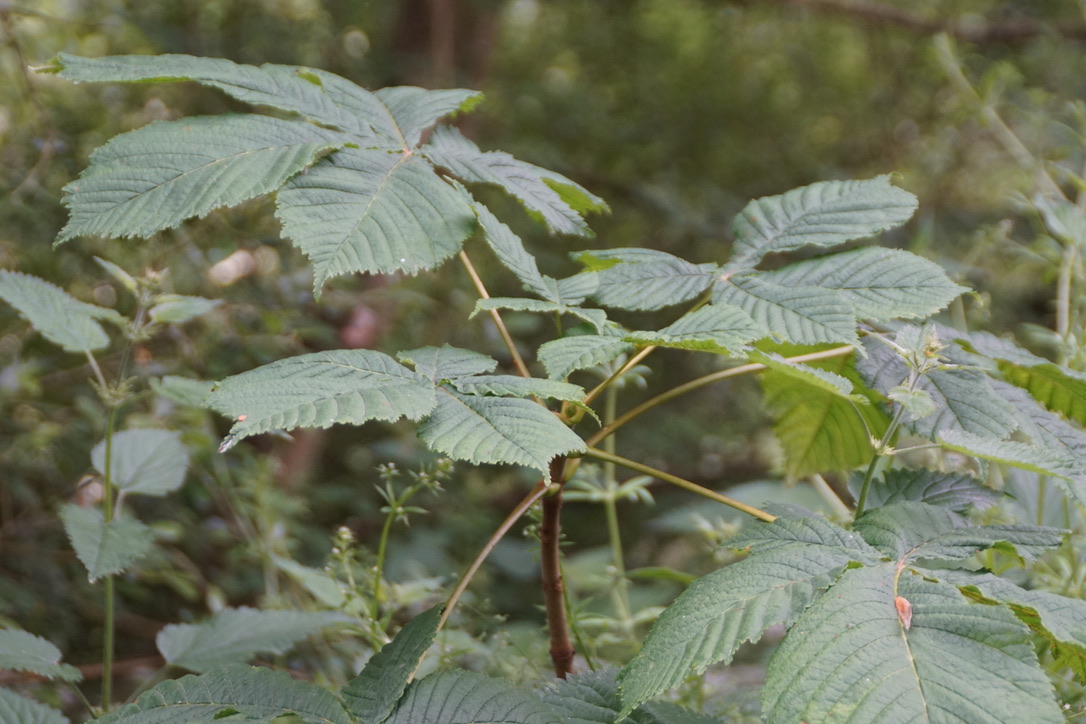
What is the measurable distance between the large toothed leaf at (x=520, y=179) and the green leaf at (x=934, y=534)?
0.36m

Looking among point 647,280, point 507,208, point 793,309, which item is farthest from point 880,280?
point 507,208

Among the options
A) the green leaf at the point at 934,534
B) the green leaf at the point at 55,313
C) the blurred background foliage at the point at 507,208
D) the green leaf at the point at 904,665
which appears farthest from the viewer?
the blurred background foliage at the point at 507,208

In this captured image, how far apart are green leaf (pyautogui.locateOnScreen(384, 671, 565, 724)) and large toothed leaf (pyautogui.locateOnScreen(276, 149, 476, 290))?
0.32 m

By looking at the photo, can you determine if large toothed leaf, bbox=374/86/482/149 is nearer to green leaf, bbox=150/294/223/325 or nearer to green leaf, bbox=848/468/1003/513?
green leaf, bbox=150/294/223/325

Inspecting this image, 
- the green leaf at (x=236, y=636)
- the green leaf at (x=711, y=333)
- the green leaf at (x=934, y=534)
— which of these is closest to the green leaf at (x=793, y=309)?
the green leaf at (x=711, y=333)

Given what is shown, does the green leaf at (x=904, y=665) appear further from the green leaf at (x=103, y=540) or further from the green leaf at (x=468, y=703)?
the green leaf at (x=103, y=540)

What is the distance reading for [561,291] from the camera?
80 centimetres

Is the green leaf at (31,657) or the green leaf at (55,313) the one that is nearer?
the green leaf at (31,657)

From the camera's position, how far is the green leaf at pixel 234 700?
64 cm

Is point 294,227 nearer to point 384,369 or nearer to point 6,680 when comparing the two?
point 384,369

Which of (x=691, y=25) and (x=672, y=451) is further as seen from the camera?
(x=691, y=25)

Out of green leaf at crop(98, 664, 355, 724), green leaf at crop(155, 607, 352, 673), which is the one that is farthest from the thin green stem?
green leaf at crop(155, 607, 352, 673)

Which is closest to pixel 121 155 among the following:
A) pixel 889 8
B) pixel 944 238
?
pixel 944 238

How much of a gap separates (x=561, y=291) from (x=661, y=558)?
8.66ft
